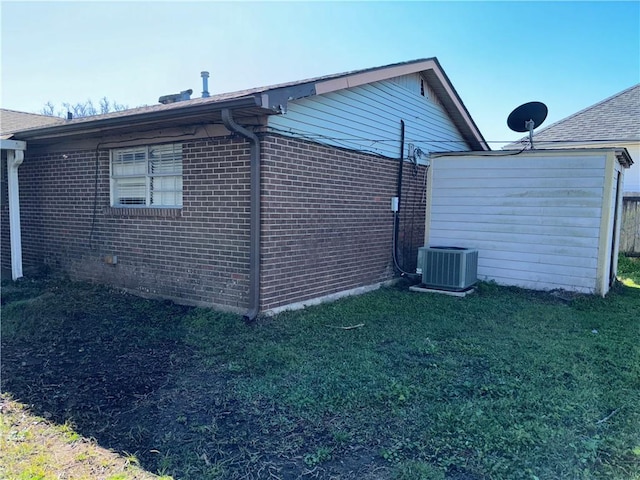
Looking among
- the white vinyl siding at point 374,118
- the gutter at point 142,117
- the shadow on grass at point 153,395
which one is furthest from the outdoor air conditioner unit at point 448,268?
the gutter at point 142,117

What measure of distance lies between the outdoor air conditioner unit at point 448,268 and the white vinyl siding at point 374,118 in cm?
217

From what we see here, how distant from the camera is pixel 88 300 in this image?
635 cm

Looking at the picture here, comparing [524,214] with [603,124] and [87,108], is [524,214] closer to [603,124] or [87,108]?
[603,124]

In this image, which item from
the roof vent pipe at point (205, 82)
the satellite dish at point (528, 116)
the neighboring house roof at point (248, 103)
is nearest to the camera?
the neighboring house roof at point (248, 103)

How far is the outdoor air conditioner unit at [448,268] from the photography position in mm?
7586

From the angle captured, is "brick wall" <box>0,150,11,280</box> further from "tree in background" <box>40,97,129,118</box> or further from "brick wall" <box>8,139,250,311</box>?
"tree in background" <box>40,97,129,118</box>

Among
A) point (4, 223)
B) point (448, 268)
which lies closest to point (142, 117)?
point (4, 223)

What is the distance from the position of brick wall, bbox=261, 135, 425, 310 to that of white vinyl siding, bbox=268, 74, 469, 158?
0.20 meters

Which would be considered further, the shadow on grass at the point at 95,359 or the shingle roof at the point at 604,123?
the shingle roof at the point at 604,123

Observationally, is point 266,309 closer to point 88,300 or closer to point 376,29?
point 88,300

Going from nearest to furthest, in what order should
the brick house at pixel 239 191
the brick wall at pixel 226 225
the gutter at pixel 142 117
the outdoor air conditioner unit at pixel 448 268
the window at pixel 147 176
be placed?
the gutter at pixel 142 117
the brick house at pixel 239 191
the brick wall at pixel 226 225
the window at pixel 147 176
the outdoor air conditioner unit at pixel 448 268

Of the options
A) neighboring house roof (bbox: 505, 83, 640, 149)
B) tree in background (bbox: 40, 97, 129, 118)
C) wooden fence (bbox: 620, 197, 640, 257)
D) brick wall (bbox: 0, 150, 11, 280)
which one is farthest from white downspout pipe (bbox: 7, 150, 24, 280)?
tree in background (bbox: 40, 97, 129, 118)

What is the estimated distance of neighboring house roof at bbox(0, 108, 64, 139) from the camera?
9676 mm

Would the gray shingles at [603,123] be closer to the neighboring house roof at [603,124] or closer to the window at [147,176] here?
the neighboring house roof at [603,124]
